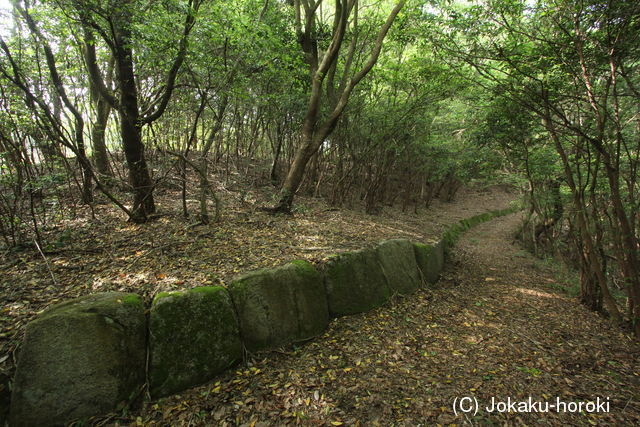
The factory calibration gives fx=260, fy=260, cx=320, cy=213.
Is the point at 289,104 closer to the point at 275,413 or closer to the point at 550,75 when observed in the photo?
the point at 550,75

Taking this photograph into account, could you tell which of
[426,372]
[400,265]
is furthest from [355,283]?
[426,372]

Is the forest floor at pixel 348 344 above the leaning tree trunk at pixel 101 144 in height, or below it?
below

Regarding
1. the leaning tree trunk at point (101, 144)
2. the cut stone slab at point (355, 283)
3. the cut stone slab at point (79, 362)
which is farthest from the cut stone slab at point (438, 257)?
the leaning tree trunk at point (101, 144)

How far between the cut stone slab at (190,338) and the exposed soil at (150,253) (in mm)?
274

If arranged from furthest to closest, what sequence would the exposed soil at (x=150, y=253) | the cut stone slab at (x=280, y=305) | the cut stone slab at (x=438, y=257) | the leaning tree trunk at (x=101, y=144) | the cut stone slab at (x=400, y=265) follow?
the leaning tree trunk at (x=101, y=144) < the cut stone slab at (x=438, y=257) < the cut stone slab at (x=400, y=265) < the cut stone slab at (x=280, y=305) < the exposed soil at (x=150, y=253)

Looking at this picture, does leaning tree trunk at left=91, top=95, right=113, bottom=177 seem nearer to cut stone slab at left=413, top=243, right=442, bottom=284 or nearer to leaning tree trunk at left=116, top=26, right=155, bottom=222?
leaning tree trunk at left=116, top=26, right=155, bottom=222

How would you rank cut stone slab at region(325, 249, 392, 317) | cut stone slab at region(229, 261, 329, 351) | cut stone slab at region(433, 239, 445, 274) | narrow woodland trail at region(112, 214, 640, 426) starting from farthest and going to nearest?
cut stone slab at region(433, 239, 445, 274)
cut stone slab at region(325, 249, 392, 317)
cut stone slab at region(229, 261, 329, 351)
narrow woodland trail at region(112, 214, 640, 426)

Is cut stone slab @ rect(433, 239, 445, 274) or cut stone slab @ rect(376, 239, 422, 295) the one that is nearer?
cut stone slab @ rect(376, 239, 422, 295)

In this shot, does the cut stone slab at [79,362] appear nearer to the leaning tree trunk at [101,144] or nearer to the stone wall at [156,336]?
the stone wall at [156,336]

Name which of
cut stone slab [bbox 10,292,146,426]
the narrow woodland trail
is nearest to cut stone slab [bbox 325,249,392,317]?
the narrow woodland trail

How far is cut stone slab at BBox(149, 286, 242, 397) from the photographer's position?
8.36ft

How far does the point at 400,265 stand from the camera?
5.12 m

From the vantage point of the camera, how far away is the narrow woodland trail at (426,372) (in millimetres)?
2490

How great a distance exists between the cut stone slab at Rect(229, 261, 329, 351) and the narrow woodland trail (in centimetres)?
18
